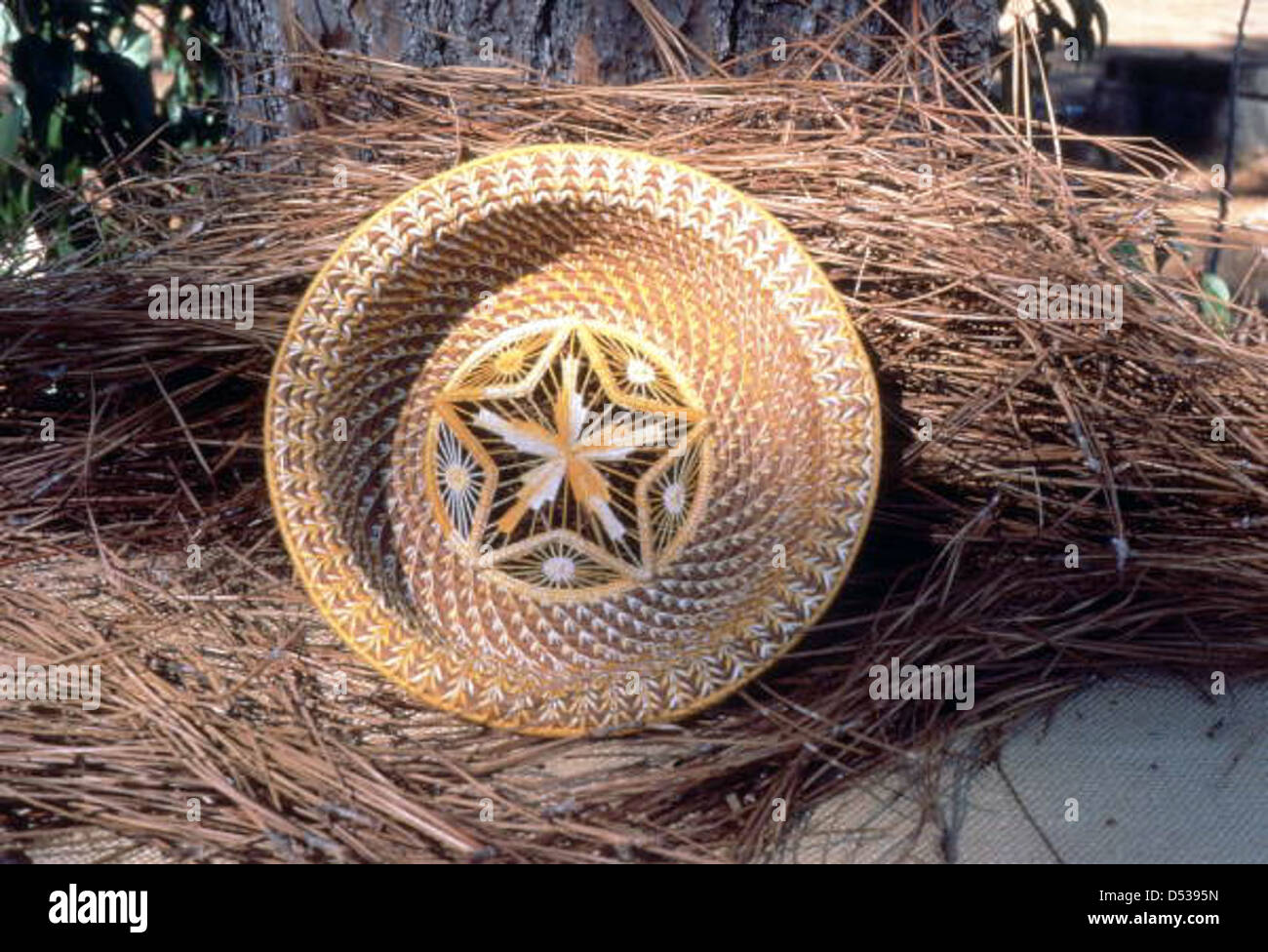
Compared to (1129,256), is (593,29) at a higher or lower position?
higher

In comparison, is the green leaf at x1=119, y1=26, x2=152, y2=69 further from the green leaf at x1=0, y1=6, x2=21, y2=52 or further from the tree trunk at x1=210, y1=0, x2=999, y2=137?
the tree trunk at x1=210, y1=0, x2=999, y2=137

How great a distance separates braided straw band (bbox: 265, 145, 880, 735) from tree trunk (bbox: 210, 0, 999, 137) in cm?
36

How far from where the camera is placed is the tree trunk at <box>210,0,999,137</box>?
1.94 m

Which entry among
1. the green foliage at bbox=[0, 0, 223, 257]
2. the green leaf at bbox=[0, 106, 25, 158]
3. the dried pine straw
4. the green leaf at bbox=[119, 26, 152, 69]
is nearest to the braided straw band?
the dried pine straw

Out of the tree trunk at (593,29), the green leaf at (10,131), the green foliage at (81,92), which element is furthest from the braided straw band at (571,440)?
the green leaf at (10,131)

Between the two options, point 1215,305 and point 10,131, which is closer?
point 1215,305

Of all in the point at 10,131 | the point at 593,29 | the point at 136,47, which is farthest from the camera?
the point at 136,47

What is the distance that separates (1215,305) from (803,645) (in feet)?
3.98

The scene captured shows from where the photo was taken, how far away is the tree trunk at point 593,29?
1.94m

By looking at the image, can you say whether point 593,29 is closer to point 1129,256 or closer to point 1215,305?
point 1129,256

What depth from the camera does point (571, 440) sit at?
1745 mm

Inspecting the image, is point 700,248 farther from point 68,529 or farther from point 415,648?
point 68,529

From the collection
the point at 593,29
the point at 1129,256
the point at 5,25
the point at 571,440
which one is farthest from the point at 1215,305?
the point at 5,25

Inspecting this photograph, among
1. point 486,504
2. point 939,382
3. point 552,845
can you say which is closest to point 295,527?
point 486,504
